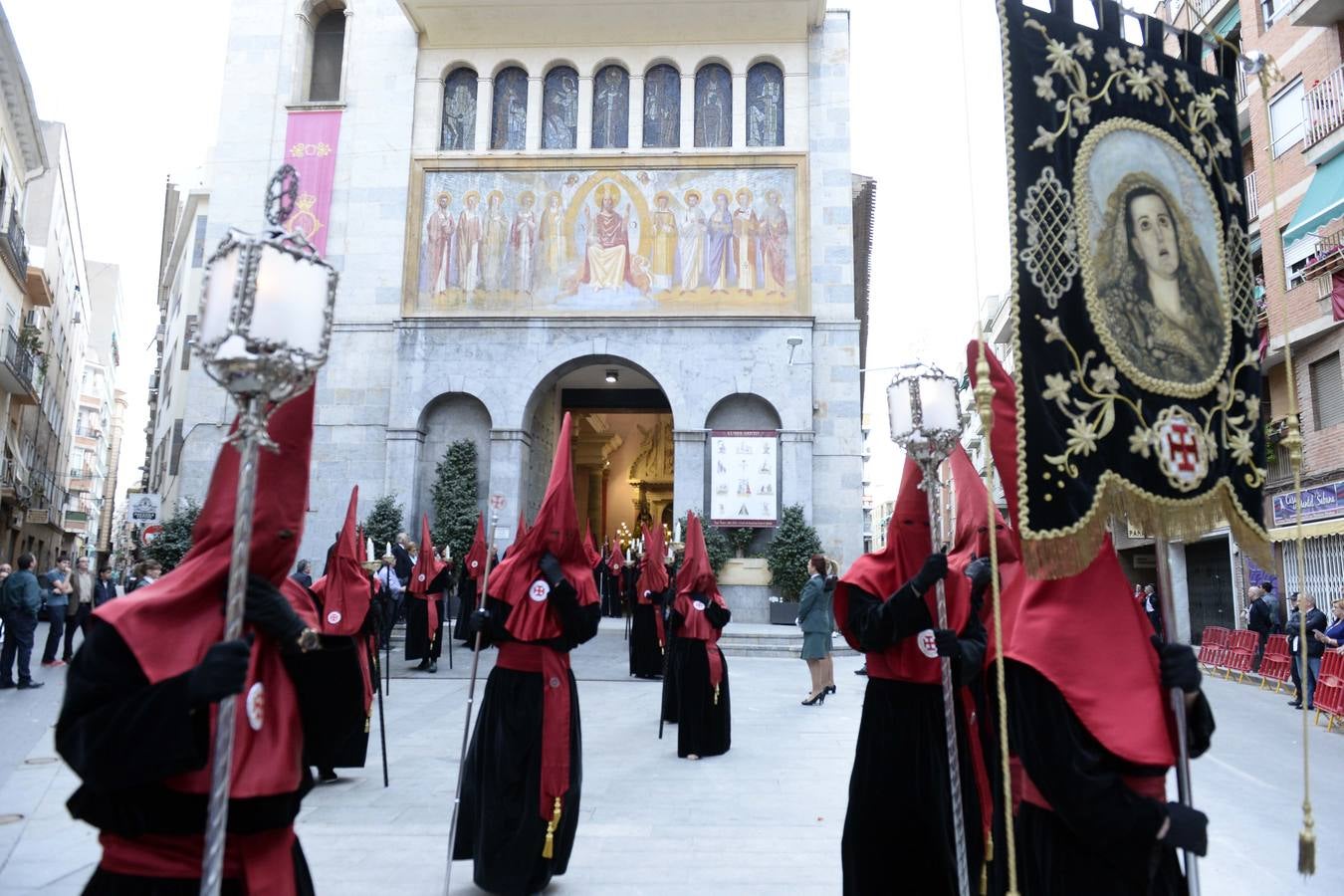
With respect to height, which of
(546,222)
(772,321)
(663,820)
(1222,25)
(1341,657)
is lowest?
(663,820)

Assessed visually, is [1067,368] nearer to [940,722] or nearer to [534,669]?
[940,722]

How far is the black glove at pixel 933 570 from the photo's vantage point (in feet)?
12.4

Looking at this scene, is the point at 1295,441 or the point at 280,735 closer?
the point at 280,735

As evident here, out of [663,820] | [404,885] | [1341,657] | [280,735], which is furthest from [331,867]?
[1341,657]

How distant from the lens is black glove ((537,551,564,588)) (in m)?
5.32

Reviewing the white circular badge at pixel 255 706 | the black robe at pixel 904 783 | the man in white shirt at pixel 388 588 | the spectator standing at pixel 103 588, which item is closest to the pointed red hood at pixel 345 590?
the man in white shirt at pixel 388 588

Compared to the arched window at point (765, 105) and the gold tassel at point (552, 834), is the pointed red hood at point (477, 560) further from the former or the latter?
the arched window at point (765, 105)

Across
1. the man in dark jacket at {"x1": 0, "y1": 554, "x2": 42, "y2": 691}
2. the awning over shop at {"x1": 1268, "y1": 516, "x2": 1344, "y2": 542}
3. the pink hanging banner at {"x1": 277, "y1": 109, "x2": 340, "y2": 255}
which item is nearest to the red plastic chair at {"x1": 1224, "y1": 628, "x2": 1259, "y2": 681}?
the awning over shop at {"x1": 1268, "y1": 516, "x2": 1344, "y2": 542}

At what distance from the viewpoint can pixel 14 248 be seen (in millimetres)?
27016

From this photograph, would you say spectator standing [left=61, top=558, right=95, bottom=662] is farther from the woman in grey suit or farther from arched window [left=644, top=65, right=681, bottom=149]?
arched window [left=644, top=65, right=681, bottom=149]

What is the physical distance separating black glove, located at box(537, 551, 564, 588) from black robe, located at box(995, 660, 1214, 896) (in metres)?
3.07

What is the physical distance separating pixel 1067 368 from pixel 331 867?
16.6 ft

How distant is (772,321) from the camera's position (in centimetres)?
2250

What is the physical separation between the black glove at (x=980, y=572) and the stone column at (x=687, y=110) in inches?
825
